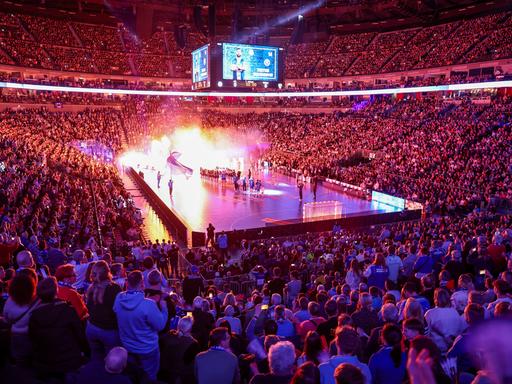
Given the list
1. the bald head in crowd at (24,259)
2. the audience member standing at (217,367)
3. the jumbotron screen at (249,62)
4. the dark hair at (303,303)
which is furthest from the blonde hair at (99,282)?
the jumbotron screen at (249,62)

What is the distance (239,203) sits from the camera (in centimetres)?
2712

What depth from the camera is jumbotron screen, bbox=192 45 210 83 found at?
27.6 metres

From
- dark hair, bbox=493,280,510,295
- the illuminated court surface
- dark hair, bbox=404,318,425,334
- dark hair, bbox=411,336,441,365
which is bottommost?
the illuminated court surface

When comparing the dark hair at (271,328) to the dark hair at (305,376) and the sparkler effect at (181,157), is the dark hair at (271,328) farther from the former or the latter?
the sparkler effect at (181,157)

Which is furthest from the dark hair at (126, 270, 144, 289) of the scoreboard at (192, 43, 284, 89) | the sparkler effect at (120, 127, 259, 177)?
the sparkler effect at (120, 127, 259, 177)

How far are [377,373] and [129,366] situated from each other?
207 cm

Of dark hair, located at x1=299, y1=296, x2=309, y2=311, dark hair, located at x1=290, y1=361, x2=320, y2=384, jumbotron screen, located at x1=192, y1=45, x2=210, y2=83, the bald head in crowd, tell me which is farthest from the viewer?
jumbotron screen, located at x1=192, y1=45, x2=210, y2=83

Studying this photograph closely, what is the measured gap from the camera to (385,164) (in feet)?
107

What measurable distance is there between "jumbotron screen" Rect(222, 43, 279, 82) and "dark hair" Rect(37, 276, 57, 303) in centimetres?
2451

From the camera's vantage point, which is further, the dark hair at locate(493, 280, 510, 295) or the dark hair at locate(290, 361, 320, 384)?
the dark hair at locate(493, 280, 510, 295)

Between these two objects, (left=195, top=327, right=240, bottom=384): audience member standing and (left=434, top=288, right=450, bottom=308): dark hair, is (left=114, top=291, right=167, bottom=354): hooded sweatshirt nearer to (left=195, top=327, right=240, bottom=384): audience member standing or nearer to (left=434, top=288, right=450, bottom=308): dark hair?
(left=195, top=327, right=240, bottom=384): audience member standing

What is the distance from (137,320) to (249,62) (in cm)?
2545

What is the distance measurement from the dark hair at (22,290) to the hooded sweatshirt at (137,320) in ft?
2.43

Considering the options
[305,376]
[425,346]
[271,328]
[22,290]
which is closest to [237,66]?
[271,328]
